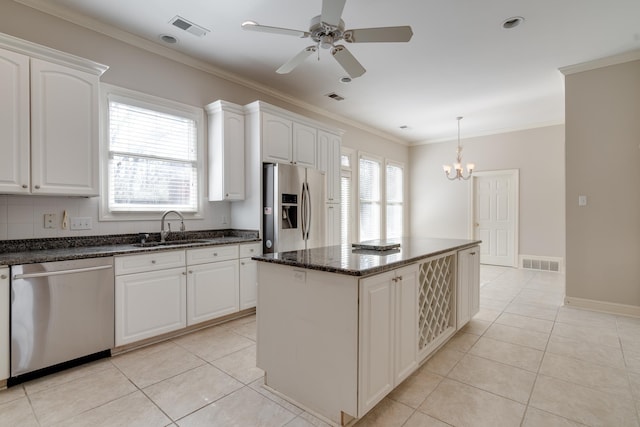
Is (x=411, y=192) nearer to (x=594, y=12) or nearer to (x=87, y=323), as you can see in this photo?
(x=594, y=12)

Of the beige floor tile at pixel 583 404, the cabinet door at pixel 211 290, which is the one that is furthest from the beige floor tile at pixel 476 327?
the cabinet door at pixel 211 290

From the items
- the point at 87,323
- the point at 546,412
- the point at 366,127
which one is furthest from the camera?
the point at 366,127

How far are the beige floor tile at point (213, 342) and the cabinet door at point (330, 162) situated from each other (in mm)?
2406

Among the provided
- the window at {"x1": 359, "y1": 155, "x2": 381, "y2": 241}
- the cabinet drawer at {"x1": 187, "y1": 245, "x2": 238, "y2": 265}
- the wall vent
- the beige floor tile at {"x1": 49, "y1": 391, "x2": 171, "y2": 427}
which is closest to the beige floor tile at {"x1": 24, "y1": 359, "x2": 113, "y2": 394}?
the beige floor tile at {"x1": 49, "y1": 391, "x2": 171, "y2": 427}

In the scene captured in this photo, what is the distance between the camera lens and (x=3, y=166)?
89.2 inches

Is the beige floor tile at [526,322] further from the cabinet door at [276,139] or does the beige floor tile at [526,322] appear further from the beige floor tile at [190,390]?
the cabinet door at [276,139]

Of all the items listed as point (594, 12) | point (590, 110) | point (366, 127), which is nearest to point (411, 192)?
point (366, 127)

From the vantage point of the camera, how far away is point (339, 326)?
1749 mm

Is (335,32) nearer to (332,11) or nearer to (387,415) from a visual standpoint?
(332,11)

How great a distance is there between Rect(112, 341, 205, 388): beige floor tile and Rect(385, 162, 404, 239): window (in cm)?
549

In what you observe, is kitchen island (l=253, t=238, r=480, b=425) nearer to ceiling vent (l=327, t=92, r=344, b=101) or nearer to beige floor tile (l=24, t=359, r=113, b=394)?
beige floor tile (l=24, t=359, r=113, b=394)

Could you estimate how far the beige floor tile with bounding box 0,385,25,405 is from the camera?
203 cm

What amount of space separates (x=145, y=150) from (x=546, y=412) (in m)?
3.91

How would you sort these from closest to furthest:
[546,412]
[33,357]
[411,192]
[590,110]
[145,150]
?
[546,412]
[33,357]
[145,150]
[590,110]
[411,192]
